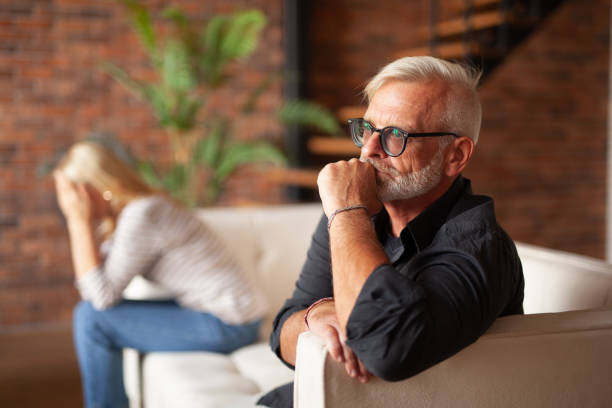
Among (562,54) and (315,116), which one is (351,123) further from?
(562,54)

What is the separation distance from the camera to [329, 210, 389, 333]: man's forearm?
3.64ft

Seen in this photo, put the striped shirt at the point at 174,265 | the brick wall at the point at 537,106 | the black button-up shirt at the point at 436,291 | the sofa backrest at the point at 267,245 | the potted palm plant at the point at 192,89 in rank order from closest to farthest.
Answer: the black button-up shirt at the point at 436,291 → the striped shirt at the point at 174,265 → the sofa backrest at the point at 267,245 → the potted palm plant at the point at 192,89 → the brick wall at the point at 537,106

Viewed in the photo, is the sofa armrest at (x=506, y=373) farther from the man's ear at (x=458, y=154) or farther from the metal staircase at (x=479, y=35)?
the metal staircase at (x=479, y=35)

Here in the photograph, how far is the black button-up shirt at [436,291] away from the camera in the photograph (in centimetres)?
105

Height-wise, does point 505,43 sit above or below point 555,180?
above

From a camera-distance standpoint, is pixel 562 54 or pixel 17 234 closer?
pixel 17 234

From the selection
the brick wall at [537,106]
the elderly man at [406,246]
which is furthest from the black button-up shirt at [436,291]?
the brick wall at [537,106]

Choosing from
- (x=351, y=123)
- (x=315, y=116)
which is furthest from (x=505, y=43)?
(x=351, y=123)

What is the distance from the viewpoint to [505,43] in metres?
3.84

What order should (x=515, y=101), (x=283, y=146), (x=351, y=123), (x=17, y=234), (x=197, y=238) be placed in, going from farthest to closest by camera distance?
(x=515, y=101)
(x=283, y=146)
(x=17, y=234)
(x=197, y=238)
(x=351, y=123)

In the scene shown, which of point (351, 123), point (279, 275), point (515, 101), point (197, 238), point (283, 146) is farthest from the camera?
point (515, 101)

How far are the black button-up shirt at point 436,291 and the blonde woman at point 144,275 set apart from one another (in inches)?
42.5

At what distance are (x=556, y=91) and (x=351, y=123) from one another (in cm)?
447

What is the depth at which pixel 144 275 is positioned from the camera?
2361 millimetres
